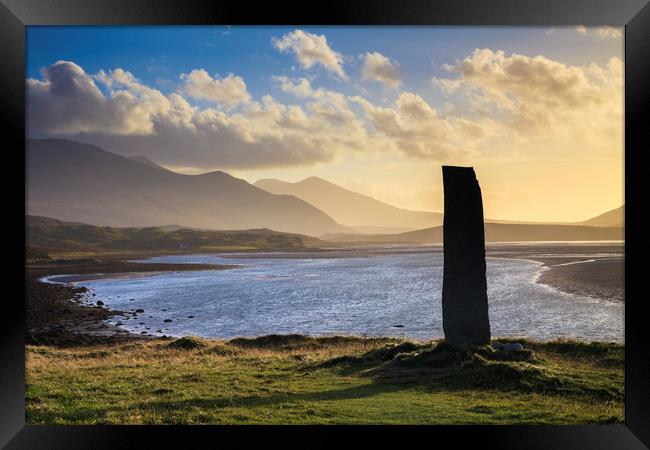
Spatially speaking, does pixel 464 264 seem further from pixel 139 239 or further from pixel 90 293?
pixel 139 239

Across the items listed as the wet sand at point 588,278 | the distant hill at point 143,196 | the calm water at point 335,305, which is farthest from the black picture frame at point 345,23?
the distant hill at point 143,196

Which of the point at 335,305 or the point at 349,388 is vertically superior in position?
the point at 349,388

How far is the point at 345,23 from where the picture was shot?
→ 6.88m

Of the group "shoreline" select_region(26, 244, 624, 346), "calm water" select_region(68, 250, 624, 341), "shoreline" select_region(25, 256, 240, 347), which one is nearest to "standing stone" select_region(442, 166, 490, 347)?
"shoreline" select_region(25, 256, 240, 347)

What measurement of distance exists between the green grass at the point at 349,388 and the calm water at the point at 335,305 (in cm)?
905

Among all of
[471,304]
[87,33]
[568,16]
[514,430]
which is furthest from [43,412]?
[87,33]

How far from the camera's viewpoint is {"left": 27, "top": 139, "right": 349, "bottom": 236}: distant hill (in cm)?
7850

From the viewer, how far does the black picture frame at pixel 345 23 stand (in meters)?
6.62

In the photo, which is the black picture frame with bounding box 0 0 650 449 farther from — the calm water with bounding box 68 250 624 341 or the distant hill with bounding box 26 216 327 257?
the distant hill with bounding box 26 216 327 257

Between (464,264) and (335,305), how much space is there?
20536 mm

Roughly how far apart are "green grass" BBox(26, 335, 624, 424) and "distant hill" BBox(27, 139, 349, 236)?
6228cm

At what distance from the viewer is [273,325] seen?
23.0m

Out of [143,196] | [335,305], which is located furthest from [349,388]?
[143,196]

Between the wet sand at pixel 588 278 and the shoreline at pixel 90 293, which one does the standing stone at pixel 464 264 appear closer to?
the shoreline at pixel 90 293
